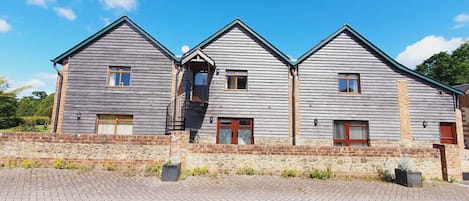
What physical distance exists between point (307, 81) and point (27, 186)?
41.7ft

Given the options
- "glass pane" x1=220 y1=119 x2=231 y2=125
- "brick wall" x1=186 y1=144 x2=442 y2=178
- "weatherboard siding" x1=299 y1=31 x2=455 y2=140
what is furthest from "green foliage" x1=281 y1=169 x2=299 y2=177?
"glass pane" x1=220 y1=119 x2=231 y2=125

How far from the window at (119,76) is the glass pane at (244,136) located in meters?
7.12

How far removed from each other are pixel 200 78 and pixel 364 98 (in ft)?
31.8

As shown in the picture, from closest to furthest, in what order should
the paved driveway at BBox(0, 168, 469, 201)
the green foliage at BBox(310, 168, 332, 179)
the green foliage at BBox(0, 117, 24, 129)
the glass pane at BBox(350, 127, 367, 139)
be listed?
the paved driveway at BBox(0, 168, 469, 201)
the green foliage at BBox(310, 168, 332, 179)
the glass pane at BBox(350, 127, 367, 139)
the green foliage at BBox(0, 117, 24, 129)

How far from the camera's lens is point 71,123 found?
1205 centimetres

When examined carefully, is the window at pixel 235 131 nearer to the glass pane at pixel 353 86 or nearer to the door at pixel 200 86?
the door at pixel 200 86

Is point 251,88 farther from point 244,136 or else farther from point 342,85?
point 342,85

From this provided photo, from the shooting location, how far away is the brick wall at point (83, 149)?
8367mm

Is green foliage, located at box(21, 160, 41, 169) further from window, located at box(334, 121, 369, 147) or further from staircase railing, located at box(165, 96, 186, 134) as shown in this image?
window, located at box(334, 121, 369, 147)

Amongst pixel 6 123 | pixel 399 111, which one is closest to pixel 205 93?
pixel 399 111

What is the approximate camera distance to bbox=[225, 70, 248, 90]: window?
42.1ft

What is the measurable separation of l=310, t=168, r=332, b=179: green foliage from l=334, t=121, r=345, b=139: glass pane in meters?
4.82

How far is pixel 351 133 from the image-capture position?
40.8 feet

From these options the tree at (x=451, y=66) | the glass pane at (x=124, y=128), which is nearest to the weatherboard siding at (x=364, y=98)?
the glass pane at (x=124, y=128)
